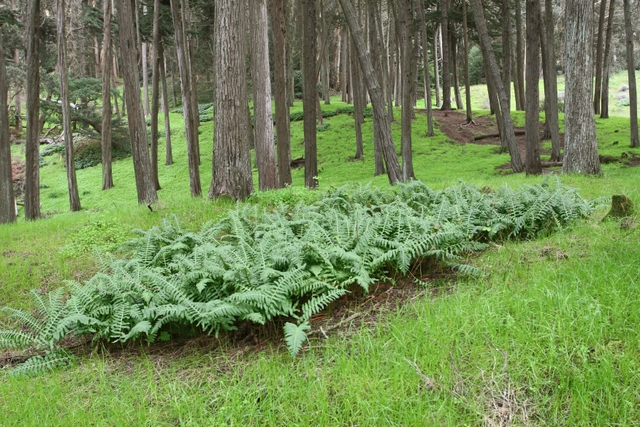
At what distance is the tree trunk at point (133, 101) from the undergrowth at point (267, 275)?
7516 millimetres

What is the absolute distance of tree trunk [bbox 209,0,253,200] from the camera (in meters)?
8.27

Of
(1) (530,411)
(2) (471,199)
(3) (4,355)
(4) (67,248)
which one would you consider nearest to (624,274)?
(1) (530,411)

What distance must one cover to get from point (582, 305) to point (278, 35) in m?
10.4

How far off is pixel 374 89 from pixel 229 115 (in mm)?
3296

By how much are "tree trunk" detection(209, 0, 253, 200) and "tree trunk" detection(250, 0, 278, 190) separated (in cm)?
182

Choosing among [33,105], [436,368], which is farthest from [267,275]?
[33,105]

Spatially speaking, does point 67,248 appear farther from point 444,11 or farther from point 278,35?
point 444,11

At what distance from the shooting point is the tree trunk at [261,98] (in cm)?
1020

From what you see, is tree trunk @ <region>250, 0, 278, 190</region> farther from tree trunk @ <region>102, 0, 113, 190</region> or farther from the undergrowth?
tree trunk @ <region>102, 0, 113, 190</region>

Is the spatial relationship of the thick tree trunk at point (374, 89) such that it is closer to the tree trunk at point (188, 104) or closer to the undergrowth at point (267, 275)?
the undergrowth at point (267, 275)

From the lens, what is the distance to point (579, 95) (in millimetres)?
10492

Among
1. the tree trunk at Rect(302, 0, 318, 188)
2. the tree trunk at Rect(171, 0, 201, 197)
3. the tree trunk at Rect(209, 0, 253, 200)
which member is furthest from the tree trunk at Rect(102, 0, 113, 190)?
the tree trunk at Rect(209, 0, 253, 200)

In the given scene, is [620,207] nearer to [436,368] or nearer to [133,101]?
[436,368]

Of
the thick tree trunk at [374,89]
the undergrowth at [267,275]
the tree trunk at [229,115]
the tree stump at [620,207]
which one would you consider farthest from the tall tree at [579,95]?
the tree trunk at [229,115]
